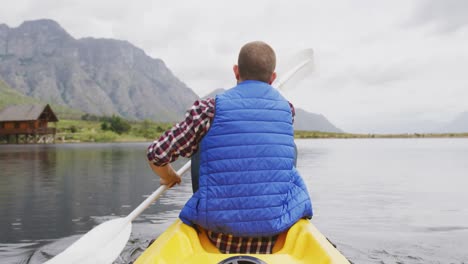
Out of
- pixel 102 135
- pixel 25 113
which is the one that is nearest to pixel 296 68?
pixel 25 113

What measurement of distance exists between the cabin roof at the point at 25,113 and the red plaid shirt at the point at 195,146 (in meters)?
64.8

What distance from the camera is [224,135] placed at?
10.1 ft

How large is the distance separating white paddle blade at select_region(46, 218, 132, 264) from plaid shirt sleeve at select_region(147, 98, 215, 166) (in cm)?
183

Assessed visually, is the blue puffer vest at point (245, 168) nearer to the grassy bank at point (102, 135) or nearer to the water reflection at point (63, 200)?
the water reflection at point (63, 200)

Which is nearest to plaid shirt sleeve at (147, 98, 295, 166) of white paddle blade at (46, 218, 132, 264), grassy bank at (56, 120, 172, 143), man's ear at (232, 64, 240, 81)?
man's ear at (232, 64, 240, 81)

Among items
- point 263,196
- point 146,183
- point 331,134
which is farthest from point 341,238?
point 331,134

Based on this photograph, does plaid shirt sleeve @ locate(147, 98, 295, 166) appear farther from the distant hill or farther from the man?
the distant hill

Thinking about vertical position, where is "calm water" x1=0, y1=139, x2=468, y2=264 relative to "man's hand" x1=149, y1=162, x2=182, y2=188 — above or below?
below

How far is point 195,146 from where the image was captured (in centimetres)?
325

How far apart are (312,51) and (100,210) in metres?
5.39

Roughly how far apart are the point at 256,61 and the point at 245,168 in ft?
2.38

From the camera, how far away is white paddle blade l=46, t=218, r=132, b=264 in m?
4.51

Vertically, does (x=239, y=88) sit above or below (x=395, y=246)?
above

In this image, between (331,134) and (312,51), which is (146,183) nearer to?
(312,51)
